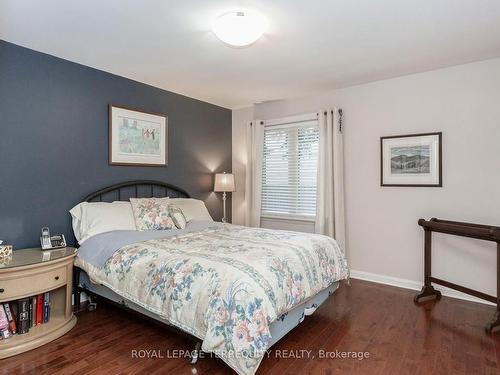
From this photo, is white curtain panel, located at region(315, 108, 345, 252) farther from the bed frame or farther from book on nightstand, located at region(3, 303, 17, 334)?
book on nightstand, located at region(3, 303, 17, 334)

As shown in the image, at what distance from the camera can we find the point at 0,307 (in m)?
2.18

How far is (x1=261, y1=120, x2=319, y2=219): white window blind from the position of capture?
415 centimetres

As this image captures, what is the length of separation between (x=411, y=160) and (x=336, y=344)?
2.22 m

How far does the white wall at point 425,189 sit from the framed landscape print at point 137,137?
212cm

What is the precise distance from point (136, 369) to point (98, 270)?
90cm

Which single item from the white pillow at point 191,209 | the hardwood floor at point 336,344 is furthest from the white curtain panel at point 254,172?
the hardwood floor at point 336,344

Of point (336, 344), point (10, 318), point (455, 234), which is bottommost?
point (336, 344)

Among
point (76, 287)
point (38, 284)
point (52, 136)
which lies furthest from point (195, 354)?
point (52, 136)

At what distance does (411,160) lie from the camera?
3398mm

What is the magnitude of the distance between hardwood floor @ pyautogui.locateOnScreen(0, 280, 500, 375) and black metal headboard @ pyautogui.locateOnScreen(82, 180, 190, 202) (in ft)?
3.63

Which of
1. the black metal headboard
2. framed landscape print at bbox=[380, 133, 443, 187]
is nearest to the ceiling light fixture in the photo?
the black metal headboard

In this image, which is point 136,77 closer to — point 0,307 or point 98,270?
point 98,270

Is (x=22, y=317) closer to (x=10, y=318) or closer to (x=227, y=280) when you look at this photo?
(x=10, y=318)

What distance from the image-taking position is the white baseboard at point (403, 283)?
3.11 meters
